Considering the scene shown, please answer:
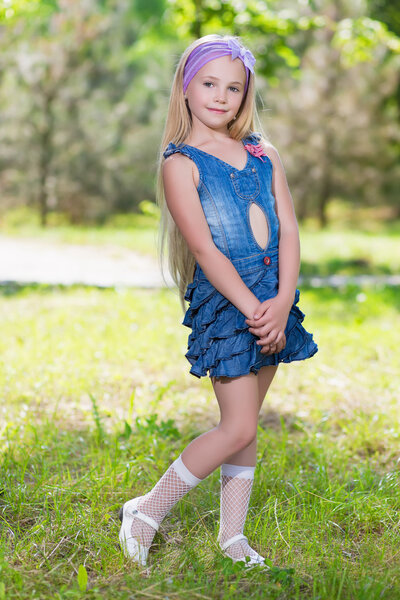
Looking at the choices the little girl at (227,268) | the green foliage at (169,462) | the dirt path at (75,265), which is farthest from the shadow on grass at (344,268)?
the little girl at (227,268)

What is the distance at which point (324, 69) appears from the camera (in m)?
18.4

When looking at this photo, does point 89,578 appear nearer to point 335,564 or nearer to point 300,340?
point 335,564

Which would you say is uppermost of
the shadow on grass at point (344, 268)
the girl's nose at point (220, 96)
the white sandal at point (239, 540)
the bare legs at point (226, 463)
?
the girl's nose at point (220, 96)

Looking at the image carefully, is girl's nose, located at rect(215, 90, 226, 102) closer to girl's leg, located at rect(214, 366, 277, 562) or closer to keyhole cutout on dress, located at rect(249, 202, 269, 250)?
keyhole cutout on dress, located at rect(249, 202, 269, 250)

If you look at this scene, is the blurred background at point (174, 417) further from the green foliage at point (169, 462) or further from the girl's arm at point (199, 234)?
the girl's arm at point (199, 234)

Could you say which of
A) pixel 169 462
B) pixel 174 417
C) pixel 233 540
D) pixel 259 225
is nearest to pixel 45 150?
pixel 174 417

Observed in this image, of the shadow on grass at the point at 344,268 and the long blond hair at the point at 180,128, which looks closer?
the long blond hair at the point at 180,128

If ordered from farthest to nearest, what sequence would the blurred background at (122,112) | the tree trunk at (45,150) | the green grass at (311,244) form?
the tree trunk at (45,150) < the blurred background at (122,112) < the green grass at (311,244)

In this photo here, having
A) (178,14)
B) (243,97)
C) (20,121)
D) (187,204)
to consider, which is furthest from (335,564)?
(20,121)

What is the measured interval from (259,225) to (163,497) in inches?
34.6

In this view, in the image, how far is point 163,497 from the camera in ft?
6.86

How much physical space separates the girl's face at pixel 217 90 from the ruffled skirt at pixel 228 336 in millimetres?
499

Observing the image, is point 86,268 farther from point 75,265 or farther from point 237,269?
point 237,269

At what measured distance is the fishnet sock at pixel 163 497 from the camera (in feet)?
6.75
